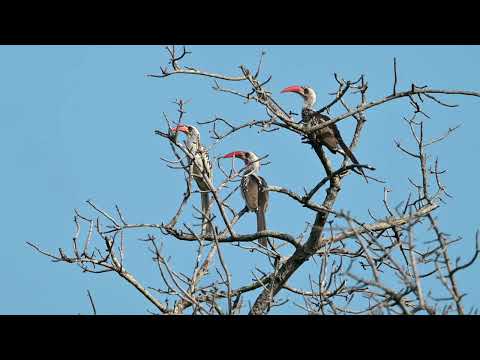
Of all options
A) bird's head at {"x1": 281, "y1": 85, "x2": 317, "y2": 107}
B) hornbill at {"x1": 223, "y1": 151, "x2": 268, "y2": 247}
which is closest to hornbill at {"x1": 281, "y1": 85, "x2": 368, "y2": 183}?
bird's head at {"x1": 281, "y1": 85, "x2": 317, "y2": 107}

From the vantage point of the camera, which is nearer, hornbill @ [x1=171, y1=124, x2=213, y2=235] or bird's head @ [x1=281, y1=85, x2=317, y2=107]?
hornbill @ [x1=171, y1=124, x2=213, y2=235]

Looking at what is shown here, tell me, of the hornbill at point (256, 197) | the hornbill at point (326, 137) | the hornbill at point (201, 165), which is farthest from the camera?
the hornbill at point (256, 197)

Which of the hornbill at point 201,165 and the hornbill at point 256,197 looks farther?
the hornbill at point 256,197

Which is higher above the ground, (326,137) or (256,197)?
(256,197)

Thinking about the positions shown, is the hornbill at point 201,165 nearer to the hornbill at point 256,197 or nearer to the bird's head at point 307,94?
the hornbill at point 256,197

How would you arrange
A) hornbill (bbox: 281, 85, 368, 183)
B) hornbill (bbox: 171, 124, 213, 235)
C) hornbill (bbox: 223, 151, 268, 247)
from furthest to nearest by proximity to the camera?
hornbill (bbox: 223, 151, 268, 247) < hornbill (bbox: 281, 85, 368, 183) < hornbill (bbox: 171, 124, 213, 235)

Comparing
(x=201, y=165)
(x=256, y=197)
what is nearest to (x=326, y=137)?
(x=201, y=165)

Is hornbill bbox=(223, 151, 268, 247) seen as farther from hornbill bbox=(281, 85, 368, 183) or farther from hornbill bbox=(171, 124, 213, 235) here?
hornbill bbox=(281, 85, 368, 183)

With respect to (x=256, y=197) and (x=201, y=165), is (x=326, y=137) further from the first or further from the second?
(x=256, y=197)

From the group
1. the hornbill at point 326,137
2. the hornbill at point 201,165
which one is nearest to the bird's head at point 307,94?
the hornbill at point 326,137

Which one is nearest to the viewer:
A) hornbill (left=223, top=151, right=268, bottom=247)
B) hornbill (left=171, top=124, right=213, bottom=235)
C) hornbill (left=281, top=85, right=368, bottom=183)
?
hornbill (left=171, top=124, right=213, bottom=235)
